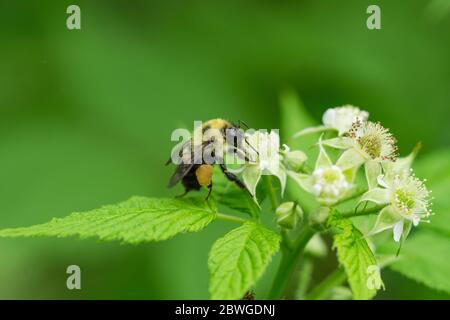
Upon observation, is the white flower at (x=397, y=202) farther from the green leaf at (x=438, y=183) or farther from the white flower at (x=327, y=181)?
the green leaf at (x=438, y=183)

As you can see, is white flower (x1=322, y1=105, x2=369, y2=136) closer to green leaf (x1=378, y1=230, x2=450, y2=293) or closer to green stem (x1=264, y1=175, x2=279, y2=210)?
green stem (x1=264, y1=175, x2=279, y2=210)

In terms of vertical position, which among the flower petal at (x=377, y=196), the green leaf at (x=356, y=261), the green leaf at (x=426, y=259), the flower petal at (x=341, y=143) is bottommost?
the green leaf at (x=426, y=259)

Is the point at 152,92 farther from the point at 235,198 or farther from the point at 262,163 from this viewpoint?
the point at 262,163

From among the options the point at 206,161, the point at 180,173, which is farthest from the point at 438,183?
the point at 180,173

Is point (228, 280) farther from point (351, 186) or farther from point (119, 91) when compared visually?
point (119, 91)

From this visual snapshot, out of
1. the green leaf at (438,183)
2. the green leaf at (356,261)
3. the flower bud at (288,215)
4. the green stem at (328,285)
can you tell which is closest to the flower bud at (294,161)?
the flower bud at (288,215)

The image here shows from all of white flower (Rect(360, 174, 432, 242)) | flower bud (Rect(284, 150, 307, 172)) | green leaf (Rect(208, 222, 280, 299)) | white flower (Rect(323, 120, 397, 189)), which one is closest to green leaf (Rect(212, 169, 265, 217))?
flower bud (Rect(284, 150, 307, 172))
